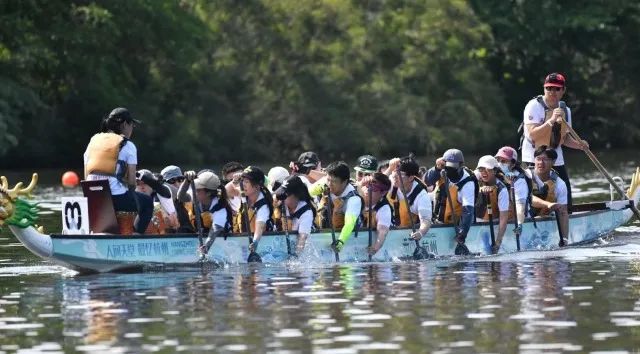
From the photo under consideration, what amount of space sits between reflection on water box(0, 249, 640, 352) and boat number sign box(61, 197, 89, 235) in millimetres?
624

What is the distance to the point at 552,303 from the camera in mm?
19141

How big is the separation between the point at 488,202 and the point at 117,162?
6538 millimetres

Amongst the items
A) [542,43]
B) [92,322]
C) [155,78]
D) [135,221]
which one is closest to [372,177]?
[135,221]

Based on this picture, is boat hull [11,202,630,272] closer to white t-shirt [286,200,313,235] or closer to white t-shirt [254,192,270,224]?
white t-shirt [286,200,313,235]

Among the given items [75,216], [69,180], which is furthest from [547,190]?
[69,180]

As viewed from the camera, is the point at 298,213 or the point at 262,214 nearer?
the point at 262,214

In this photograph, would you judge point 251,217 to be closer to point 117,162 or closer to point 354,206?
point 354,206

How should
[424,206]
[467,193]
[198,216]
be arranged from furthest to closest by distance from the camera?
[467,193]
[424,206]
[198,216]

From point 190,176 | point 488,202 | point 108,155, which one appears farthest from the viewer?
point 488,202

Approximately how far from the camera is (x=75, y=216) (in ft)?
74.6

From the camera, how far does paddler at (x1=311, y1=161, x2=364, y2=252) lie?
24.6 metres

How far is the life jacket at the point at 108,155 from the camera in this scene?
22.7 m

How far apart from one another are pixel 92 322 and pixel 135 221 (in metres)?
5.00

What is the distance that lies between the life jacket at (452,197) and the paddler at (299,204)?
2528mm
